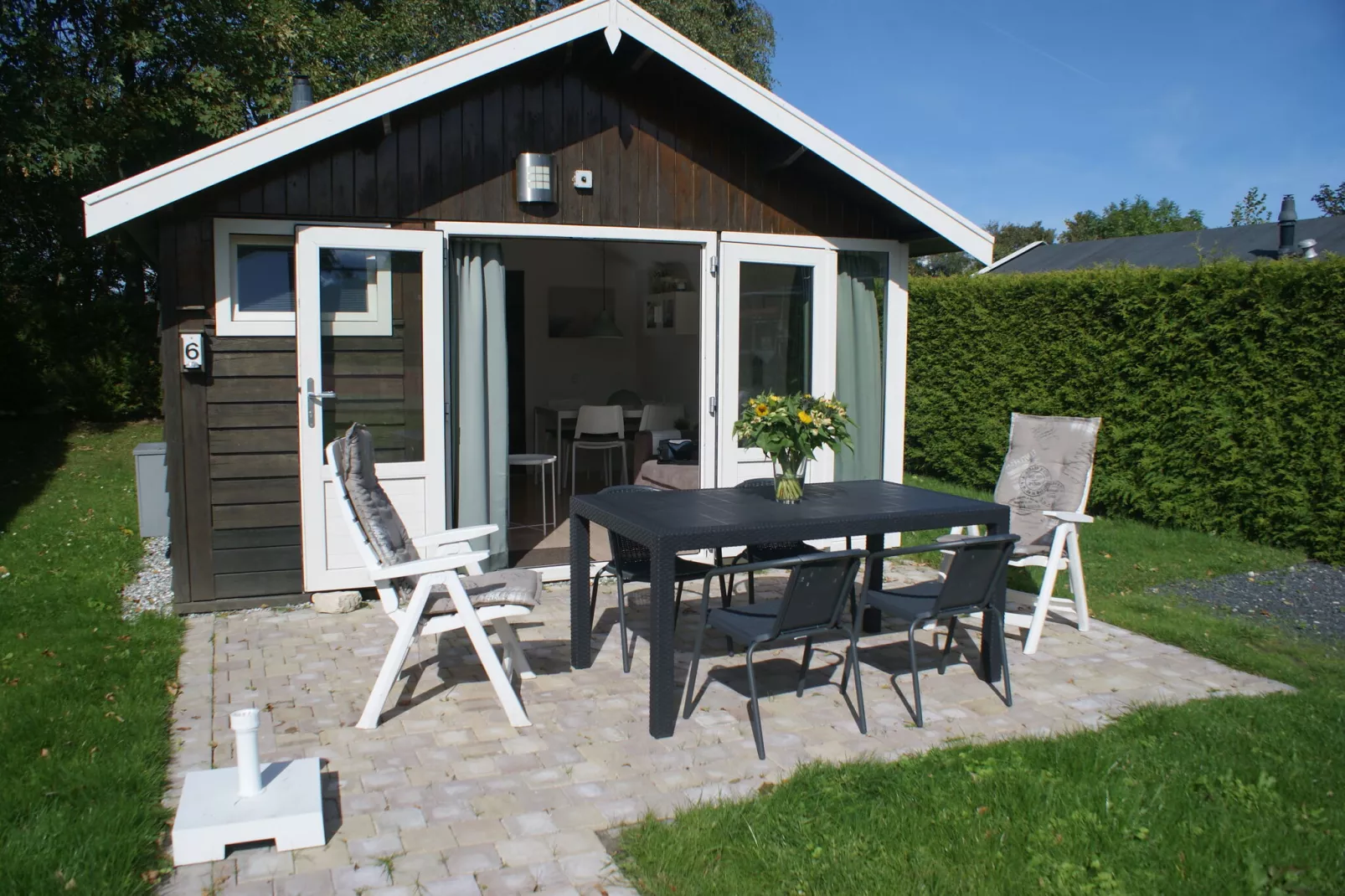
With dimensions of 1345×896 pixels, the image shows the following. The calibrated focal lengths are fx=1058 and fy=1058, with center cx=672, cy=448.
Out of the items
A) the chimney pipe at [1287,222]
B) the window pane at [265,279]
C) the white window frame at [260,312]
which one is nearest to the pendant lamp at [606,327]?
the white window frame at [260,312]

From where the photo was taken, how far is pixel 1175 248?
16281mm

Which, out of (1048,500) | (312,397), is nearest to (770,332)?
(1048,500)

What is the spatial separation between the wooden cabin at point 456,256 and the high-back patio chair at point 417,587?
1.39 m

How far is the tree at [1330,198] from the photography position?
34.8 metres

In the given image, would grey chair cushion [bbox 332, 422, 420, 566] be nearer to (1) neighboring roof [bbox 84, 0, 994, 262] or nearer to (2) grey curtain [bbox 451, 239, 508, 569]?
(2) grey curtain [bbox 451, 239, 508, 569]

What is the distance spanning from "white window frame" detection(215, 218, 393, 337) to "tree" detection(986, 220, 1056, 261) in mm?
41660

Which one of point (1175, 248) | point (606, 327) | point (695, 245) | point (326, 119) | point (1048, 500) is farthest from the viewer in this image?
point (1175, 248)

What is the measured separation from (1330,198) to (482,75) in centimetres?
3814

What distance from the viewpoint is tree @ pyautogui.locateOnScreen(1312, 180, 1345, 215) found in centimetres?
3481

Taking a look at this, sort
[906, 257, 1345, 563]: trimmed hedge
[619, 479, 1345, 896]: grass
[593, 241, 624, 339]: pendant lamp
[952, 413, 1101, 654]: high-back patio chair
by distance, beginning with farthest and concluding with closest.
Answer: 1. [593, 241, 624, 339]: pendant lamp
2. [906, 257, 1345, 563]: trimmed hedge
3. [952, 413, 1101, 654]: high-back patio chair
4. [619, 479, 1345, 896]: grass

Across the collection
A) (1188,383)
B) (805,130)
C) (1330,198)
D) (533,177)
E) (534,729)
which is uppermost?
(1330,198)

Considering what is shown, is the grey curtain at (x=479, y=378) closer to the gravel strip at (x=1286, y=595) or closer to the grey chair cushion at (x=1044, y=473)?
the grey chair cushion at (x=1044, y=473)

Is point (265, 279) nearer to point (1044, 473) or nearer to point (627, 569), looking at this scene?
point (627, 569)

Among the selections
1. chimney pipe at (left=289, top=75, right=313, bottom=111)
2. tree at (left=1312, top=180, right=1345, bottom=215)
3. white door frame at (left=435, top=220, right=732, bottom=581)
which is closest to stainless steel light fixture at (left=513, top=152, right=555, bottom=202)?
white door frame at (left=435, top=220, right=732, bottom=581)
